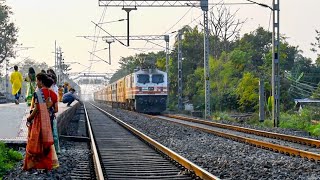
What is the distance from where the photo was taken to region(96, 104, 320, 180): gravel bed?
11141 millimetres

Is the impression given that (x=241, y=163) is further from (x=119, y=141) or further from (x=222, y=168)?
(x=119, y=141)

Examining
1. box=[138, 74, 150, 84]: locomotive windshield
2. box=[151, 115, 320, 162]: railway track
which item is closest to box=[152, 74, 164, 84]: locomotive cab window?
box=[138, 74, 150, 84]: locomotive windshield

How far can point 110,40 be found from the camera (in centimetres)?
4741

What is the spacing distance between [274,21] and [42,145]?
17595 millimetres

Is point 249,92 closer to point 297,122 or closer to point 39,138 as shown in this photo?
point 297,122

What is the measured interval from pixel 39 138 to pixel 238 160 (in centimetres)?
494

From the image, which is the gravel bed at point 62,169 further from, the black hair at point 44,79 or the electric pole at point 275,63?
the electric pole at point 275,63

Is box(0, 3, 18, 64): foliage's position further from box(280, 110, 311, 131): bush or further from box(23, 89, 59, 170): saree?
box(23, 89, 59, 170): saree

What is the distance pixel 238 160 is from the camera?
13.4 metres

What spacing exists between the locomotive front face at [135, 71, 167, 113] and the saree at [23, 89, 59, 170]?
3029cm

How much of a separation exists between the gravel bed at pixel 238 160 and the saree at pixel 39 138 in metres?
3.21

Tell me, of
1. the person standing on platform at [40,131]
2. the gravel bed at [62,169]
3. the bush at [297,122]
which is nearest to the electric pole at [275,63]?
the bush at [297,122]

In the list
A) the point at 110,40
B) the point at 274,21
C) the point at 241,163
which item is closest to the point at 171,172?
the point at 241,163

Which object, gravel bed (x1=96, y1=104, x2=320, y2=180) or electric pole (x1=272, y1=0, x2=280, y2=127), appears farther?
electric pole (x1=272, y1=0, x2=280, y2=127)
